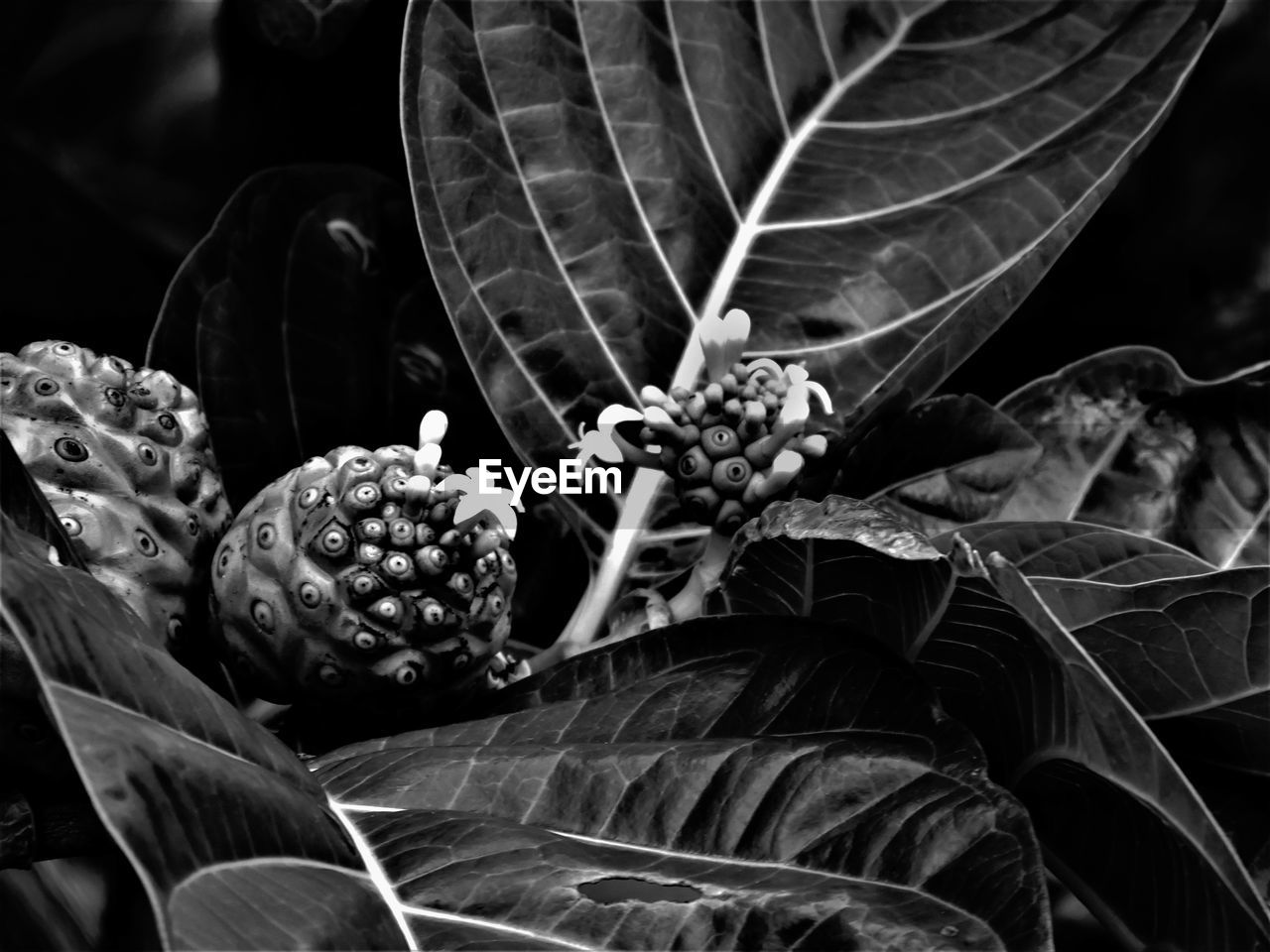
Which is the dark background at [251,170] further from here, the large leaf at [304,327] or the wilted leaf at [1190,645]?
the wilted leaf at [1190,645]

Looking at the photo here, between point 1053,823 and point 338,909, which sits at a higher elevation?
point 338,909

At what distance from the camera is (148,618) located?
0.49 metres

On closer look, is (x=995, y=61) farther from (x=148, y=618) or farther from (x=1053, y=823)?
(x=148, y=618)

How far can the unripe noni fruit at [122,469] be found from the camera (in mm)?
479

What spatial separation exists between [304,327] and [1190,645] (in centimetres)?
48

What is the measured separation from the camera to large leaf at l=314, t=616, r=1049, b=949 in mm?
400

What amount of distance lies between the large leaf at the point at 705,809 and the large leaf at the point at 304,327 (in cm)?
24

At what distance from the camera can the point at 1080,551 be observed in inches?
23.8

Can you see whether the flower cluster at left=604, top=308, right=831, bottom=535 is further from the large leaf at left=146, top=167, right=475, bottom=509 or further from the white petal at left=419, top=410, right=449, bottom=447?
the large leaf at left=146, top=167, right=475, bottom=509

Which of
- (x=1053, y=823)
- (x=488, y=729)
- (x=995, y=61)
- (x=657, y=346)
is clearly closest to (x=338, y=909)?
(x=488, y=729)

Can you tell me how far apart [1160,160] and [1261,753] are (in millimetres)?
425

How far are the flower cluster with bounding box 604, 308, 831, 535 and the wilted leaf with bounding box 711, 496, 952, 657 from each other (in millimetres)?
35

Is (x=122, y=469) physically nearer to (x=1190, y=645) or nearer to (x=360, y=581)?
(x=360, y=581)

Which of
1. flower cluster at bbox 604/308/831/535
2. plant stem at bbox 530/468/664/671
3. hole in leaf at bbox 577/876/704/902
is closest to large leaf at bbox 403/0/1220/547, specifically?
plant stem at bbox 530/468/664/671
